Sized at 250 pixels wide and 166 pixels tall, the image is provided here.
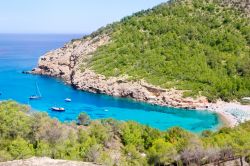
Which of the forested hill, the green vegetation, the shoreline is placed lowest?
the shoreline

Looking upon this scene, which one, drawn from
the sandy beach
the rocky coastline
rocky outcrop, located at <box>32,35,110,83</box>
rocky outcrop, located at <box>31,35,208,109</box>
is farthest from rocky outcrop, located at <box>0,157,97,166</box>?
rocky outcrop, located at <box>32,35,110,83</box>

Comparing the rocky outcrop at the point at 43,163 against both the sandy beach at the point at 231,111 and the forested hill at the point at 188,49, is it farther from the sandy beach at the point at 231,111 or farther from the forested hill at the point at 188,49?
the forested hill at the point at 188,49

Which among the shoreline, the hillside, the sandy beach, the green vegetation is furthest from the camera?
the hillside

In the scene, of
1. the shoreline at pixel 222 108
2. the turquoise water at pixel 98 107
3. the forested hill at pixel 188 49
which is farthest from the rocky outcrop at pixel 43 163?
the forested hill at pixel 188 49

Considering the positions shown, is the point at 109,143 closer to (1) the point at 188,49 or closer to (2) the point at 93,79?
(2) the point at 93,79

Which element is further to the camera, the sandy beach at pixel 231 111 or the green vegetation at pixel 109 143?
the sandy beach at pixel 231 111

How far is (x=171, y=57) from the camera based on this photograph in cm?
9631

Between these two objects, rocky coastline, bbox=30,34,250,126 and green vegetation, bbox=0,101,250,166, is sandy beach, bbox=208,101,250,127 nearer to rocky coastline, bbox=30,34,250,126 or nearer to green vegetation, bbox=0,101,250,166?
rocky coastline, bbox=30,34,250,126

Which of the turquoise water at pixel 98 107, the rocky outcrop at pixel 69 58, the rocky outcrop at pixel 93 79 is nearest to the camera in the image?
the turquoise water at pixel 98 107

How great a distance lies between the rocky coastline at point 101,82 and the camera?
3135 inches

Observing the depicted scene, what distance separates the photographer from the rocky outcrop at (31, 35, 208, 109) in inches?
3253

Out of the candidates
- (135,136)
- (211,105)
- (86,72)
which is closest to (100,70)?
(86,72)

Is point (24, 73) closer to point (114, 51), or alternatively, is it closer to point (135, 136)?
point (114, 51)

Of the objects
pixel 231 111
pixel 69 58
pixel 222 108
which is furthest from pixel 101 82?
pixel 231 111
